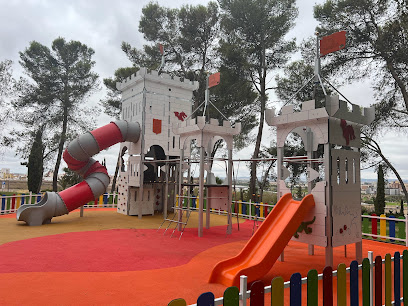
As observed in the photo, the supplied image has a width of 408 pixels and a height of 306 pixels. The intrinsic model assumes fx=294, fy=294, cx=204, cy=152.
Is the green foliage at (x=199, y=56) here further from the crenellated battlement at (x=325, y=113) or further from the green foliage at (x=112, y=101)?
the crenellated battlement at (x=325, y=113)

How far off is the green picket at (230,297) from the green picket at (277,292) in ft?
1.42

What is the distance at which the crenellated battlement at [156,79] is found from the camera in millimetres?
13891

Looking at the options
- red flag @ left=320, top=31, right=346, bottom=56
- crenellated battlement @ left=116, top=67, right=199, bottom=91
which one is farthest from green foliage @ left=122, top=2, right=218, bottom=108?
red flag @ left=320, top=31, right=346, bottom=56

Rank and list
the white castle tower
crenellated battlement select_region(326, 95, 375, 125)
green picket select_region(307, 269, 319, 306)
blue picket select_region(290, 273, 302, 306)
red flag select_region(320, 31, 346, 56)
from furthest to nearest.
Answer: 1. the white castle tower
2. red flag select_region(320, 31, 346, 56)
3. crenellated battlement select_region(326, 95, 375, 125)
4. green picket select_region(307, 269, 319, 306)
5. blue picket select_region(290, 273, 302, 306)

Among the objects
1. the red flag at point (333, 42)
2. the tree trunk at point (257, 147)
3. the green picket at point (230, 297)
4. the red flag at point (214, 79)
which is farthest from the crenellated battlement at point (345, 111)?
the tree trunk at point (257, 147)

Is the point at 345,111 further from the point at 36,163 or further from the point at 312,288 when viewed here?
the point at 36,163

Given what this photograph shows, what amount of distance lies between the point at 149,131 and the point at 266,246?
9903 mm

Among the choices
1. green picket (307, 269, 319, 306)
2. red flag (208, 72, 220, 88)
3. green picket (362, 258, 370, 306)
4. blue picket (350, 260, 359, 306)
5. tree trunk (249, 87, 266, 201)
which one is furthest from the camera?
tree trunk (249, 87, 266, 201)

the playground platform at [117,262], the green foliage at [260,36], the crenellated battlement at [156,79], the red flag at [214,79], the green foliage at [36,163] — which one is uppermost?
the green foliage at [260,36]

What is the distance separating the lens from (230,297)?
2492 mm

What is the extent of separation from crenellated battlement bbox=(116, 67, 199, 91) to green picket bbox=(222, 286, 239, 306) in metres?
12.6

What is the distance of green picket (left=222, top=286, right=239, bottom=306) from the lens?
2466mm

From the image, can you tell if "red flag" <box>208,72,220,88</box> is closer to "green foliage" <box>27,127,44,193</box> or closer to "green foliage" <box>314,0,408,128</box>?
"green foliage" <box>314,0,408,128</box>

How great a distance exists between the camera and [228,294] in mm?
2488
